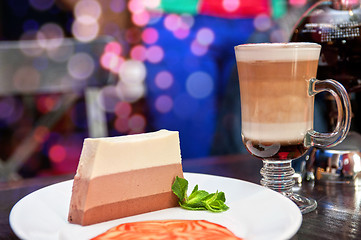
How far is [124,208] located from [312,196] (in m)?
0.39

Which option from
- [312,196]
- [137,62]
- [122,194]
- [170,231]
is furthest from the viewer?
[137,62]

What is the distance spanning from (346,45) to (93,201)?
651mm

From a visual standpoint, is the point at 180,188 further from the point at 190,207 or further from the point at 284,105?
the point at 284,105

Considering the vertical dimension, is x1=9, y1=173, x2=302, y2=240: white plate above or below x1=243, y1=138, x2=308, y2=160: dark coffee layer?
below

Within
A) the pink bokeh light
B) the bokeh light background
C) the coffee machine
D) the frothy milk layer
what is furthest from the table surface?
the pink bokeh light

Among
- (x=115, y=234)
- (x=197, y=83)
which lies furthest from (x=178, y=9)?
(x=115, y=234)

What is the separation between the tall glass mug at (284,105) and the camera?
2.80ft

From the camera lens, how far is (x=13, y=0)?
333 cm

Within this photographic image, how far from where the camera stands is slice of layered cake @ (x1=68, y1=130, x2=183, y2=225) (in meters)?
0.77

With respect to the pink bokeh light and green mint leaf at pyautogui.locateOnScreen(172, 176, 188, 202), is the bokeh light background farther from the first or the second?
green mint leaf at pyautogui.locateOnScreen(172, 176, 188, 202)

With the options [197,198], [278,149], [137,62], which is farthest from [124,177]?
[137,62]

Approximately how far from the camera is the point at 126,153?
811 millimetres

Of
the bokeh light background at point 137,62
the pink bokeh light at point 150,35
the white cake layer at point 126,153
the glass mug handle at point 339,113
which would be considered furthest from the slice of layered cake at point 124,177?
the pink bokeh light at point 150,35

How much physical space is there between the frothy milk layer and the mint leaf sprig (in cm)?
15
